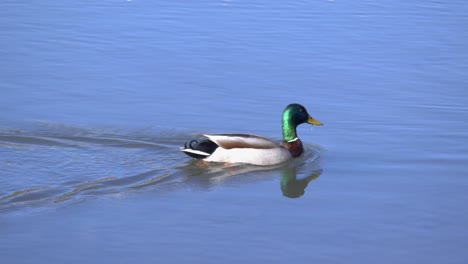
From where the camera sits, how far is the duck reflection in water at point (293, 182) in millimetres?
10726

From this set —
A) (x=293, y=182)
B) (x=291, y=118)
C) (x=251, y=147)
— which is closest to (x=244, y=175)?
(x=251, y=147)

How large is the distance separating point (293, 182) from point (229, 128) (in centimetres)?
171

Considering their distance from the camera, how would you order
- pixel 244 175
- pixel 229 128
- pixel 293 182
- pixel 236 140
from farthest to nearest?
1. pixel 229 128
2. pixel 236 140
3. pixel 244 175
4. pixel 293 182

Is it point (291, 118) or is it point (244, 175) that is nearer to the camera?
point (244, 175)

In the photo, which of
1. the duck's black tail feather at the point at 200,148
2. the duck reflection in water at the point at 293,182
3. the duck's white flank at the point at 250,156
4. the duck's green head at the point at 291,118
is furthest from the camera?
the duck's green head at the point at 291,118

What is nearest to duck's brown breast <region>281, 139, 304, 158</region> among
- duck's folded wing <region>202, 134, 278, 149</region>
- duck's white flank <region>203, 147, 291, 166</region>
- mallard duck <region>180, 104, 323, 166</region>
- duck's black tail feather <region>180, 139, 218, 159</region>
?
mallard duck <region>180, 104, 323, 166</region>

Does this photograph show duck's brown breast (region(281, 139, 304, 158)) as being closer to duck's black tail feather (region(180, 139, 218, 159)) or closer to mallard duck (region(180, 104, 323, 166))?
mallard duck (region(180, 104, 323, 166))

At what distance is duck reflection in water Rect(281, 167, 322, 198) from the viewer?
10.7 m

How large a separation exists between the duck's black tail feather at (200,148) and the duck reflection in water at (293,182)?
2.82ft

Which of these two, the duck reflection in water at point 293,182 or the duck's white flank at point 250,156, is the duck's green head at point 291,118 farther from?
the duck reflection in water at point 293,182

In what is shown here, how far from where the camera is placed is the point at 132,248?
338 inches

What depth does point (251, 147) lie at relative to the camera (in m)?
11.7

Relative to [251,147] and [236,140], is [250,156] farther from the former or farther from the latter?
[236,140]

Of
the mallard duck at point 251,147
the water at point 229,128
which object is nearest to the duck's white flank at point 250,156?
the mallard duck at point 251,147
